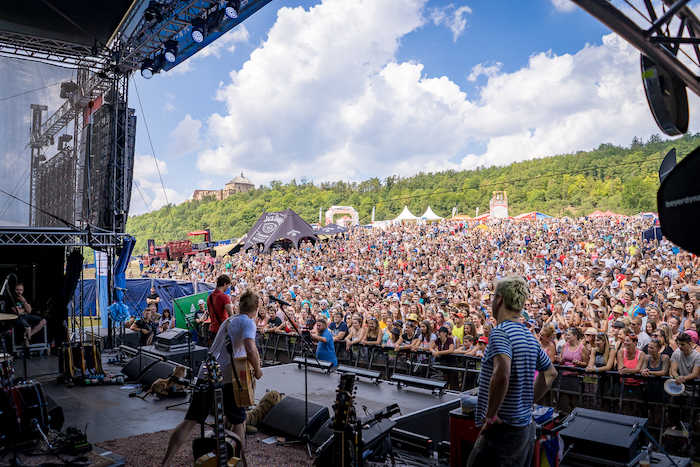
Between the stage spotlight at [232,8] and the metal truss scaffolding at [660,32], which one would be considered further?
the stage spotlight at [232,8]

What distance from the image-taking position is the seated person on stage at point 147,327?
933 centimetres

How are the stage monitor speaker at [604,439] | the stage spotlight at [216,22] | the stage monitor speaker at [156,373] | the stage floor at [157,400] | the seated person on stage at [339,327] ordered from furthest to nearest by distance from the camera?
the seated person on stage at [339,327], the stage spotlight at [216,22], the stage monitor speaker at [156,373], the stage floor at [157,400], the stage monitor speaker at [604,439]

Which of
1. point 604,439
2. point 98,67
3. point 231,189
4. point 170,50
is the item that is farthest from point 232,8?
point 231,189

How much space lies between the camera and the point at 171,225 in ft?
283

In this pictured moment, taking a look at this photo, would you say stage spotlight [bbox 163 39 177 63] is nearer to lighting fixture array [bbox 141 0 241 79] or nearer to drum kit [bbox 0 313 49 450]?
lighting fixture array [bbox 141 0 241 79]

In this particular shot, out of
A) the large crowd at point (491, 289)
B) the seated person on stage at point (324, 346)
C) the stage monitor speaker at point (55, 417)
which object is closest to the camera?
the stage monitor speaker at point (55, 417)

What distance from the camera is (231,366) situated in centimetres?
339

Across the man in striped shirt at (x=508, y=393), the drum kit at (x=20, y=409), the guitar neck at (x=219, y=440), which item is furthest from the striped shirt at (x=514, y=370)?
the drum kit at (x=20, y=409)

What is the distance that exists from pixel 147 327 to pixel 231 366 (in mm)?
7017

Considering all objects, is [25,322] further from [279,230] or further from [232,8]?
[279,230]

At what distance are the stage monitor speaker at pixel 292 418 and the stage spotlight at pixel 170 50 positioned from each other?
6.75 metres

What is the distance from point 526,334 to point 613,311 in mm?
7223

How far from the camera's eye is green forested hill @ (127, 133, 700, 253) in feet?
196

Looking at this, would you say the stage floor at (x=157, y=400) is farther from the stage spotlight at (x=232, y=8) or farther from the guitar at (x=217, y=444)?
the stage spotlight at (x=232, y=8)
